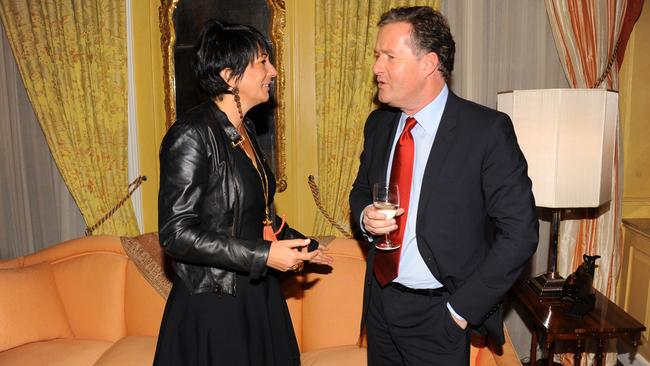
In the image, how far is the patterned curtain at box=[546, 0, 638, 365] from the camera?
3.38 meters

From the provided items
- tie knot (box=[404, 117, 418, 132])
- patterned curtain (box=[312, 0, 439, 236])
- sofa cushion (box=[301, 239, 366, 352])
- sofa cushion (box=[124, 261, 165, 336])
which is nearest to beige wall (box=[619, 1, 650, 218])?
patterned curtain (box=[312, 0, 439, 236])

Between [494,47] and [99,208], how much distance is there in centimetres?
292

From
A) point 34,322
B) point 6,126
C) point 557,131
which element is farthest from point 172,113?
point 557,131

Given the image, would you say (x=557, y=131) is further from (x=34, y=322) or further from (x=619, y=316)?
(x=34, y=322)

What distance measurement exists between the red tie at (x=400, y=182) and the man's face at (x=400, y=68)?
0.09m

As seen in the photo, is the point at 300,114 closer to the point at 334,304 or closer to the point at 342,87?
the point at 342,87

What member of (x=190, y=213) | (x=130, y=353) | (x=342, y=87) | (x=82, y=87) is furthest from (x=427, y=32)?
(x=82, y=87)

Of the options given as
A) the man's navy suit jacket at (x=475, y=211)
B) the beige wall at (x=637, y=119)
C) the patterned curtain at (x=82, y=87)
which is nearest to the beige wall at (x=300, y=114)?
the patterned curtain at (x=82, y=87)

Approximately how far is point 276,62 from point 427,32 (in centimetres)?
176

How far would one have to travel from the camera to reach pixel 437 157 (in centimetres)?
204

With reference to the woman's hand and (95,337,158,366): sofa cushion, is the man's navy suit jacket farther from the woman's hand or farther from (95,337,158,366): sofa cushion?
(95,337,158,366): sofa cushion

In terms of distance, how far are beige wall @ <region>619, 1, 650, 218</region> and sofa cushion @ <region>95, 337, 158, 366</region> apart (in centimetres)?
312

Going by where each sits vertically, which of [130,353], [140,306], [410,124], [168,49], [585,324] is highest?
[168,49]

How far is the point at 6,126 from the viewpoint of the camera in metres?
3.99
